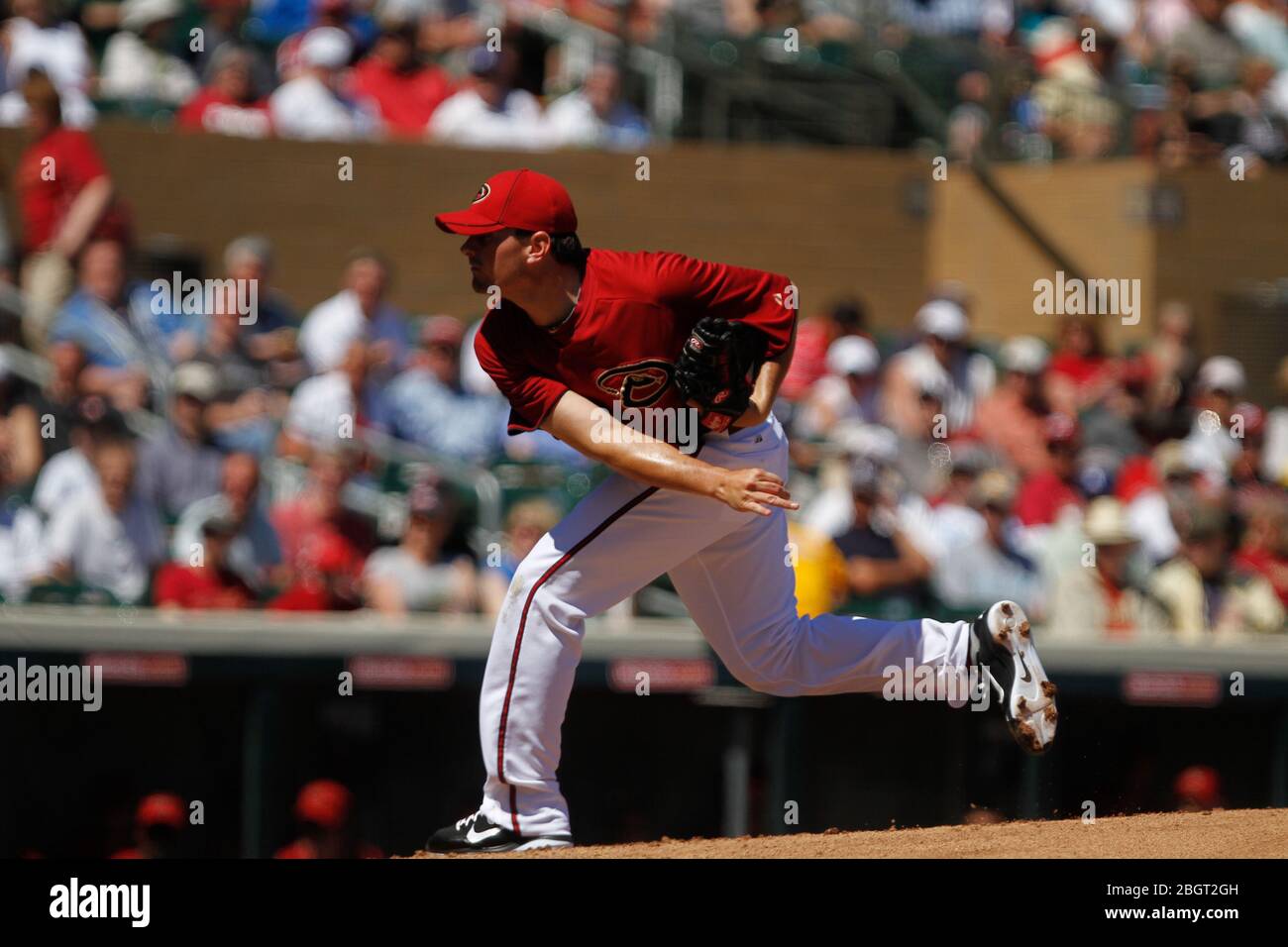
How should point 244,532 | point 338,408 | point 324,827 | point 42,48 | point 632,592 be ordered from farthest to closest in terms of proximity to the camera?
point 42,48 < point 338,408 < point 244,532 < point 324,827 < point 632,592

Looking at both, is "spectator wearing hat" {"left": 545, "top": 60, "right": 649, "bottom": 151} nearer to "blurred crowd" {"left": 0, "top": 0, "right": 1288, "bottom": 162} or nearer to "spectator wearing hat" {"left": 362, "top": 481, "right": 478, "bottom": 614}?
"blurred crowd" {"left": 0, "top": 0, "right": 1288, "bottom": 162}

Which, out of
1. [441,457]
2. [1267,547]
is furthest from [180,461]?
[1267,547]

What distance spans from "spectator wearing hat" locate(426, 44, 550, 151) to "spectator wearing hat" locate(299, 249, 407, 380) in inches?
63.8

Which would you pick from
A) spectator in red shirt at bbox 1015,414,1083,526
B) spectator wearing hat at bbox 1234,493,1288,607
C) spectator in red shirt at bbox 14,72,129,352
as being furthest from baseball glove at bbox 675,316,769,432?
spectator in red shirt at bbox 14,72,129,352

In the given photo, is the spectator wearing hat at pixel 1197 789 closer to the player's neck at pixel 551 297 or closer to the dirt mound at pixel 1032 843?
the dirt mound at pixel 1032 843

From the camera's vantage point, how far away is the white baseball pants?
4.83 metres

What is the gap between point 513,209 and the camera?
188 inches

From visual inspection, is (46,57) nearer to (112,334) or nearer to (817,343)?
(112,334)

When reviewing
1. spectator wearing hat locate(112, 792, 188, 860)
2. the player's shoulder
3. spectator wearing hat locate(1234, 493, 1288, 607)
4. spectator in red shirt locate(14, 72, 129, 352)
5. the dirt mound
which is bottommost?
spectator wearing hat locate(112, 792, 188, 860)

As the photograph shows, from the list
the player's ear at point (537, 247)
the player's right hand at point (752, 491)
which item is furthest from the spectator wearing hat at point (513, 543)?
the player's right hand at point (752, 491)

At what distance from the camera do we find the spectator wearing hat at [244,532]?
26.0 feet

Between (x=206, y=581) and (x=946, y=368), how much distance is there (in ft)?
13.6

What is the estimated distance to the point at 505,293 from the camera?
191 inches
